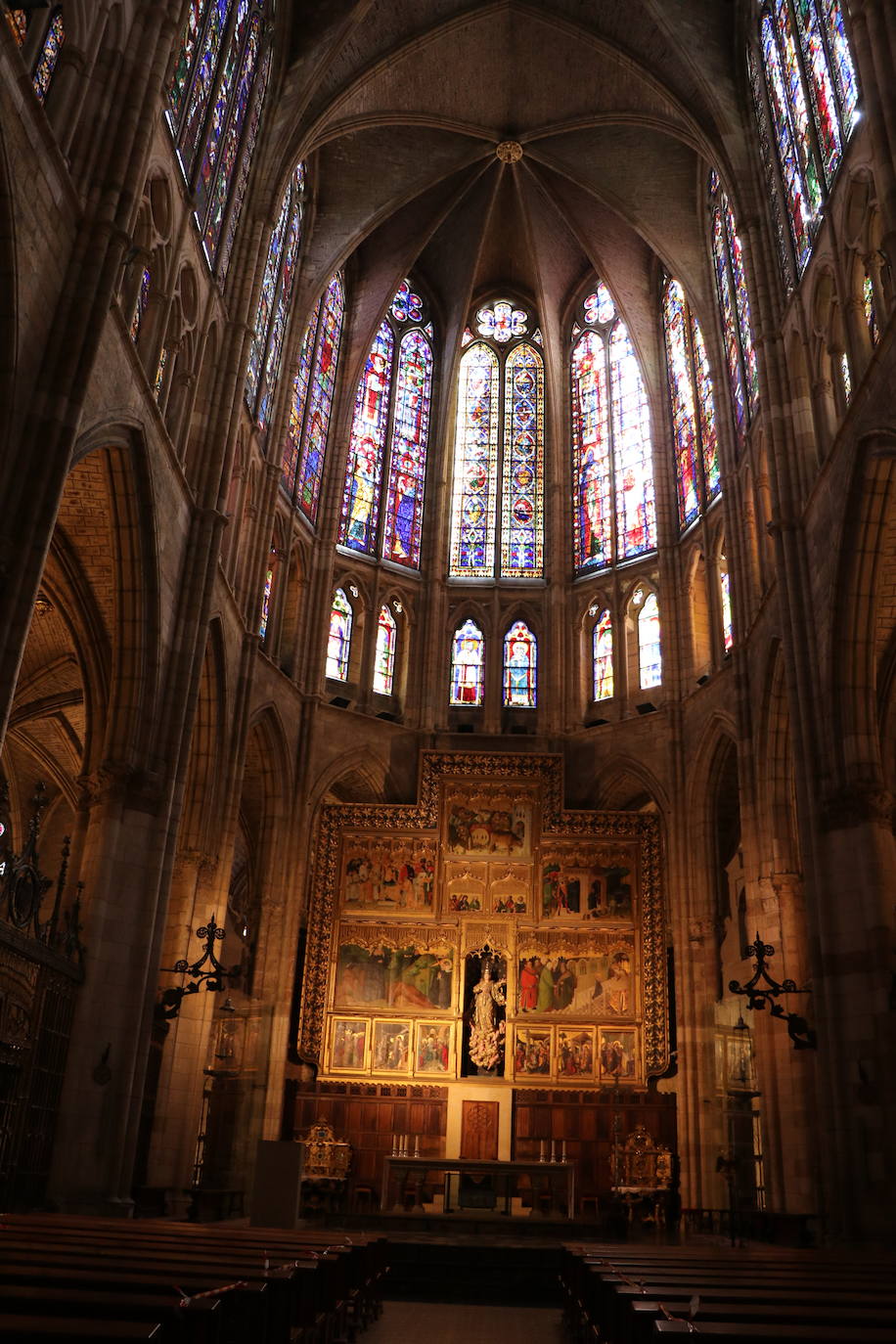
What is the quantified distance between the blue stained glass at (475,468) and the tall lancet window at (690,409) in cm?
517

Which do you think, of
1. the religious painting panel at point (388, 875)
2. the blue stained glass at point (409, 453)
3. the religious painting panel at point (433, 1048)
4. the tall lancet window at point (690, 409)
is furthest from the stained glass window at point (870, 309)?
the religious painting panel at point (433, 1048)

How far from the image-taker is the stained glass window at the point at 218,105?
58.2ft

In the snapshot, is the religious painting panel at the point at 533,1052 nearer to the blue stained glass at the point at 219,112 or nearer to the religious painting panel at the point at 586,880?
the religious painting panel at the point at 586,880

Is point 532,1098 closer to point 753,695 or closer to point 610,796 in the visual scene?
point 610,796

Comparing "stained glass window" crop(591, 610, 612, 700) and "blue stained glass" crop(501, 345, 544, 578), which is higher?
"blue stained glass" crop(501, 345, 544, 578)

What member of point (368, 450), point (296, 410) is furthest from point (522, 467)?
point (296, 410)

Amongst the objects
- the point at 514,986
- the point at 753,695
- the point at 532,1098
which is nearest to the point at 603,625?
the point at 753,695

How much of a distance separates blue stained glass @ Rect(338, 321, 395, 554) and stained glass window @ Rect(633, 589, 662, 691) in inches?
270

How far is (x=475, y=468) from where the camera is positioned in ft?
101

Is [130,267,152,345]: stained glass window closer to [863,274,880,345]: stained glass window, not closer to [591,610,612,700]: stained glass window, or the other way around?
[863,274,880,345]: stained glass window

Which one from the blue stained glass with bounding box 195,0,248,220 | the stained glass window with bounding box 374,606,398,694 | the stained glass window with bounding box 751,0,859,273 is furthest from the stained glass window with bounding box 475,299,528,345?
the blue stained glass with bounding box 195,0,248,220

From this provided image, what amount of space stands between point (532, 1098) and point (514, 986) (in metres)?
2.17

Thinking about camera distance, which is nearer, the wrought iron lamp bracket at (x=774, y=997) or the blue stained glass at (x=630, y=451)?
the wrought iron lamp bracket at (x=774, y=997)

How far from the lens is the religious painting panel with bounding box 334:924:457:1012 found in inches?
923
